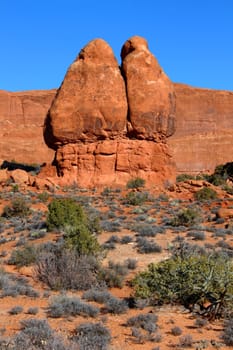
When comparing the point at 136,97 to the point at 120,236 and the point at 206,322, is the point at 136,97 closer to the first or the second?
the point at 120,236

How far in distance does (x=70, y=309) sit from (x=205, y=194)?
624 inches

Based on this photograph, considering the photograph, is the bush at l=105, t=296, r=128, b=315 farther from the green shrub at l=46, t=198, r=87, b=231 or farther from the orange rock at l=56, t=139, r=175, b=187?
the orange rock at l=56, t=139, r=175, b=187

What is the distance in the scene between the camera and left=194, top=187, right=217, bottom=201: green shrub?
21547mm

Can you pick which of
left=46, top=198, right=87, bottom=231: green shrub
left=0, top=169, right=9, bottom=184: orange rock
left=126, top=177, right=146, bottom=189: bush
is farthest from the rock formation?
left=46, top=198, right=87, bottom=231: green shrub

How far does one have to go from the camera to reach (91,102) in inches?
972

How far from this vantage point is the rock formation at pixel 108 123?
81.1ft

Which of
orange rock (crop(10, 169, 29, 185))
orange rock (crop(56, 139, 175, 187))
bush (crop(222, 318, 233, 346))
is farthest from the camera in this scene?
orange rock (crop(10, 169, 29, 185))

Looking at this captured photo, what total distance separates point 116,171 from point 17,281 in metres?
17.0

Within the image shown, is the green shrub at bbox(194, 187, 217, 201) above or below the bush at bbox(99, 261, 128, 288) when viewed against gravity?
above

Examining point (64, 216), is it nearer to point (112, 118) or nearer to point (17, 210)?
point (17, 210)

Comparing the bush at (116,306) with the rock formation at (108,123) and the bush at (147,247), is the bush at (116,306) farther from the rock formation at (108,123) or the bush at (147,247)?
the rock formation at (108,123)

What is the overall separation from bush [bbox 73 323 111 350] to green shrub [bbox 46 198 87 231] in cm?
767

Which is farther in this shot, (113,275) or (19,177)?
(19,177)

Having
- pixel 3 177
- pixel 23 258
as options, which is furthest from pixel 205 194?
pixel 23 258
